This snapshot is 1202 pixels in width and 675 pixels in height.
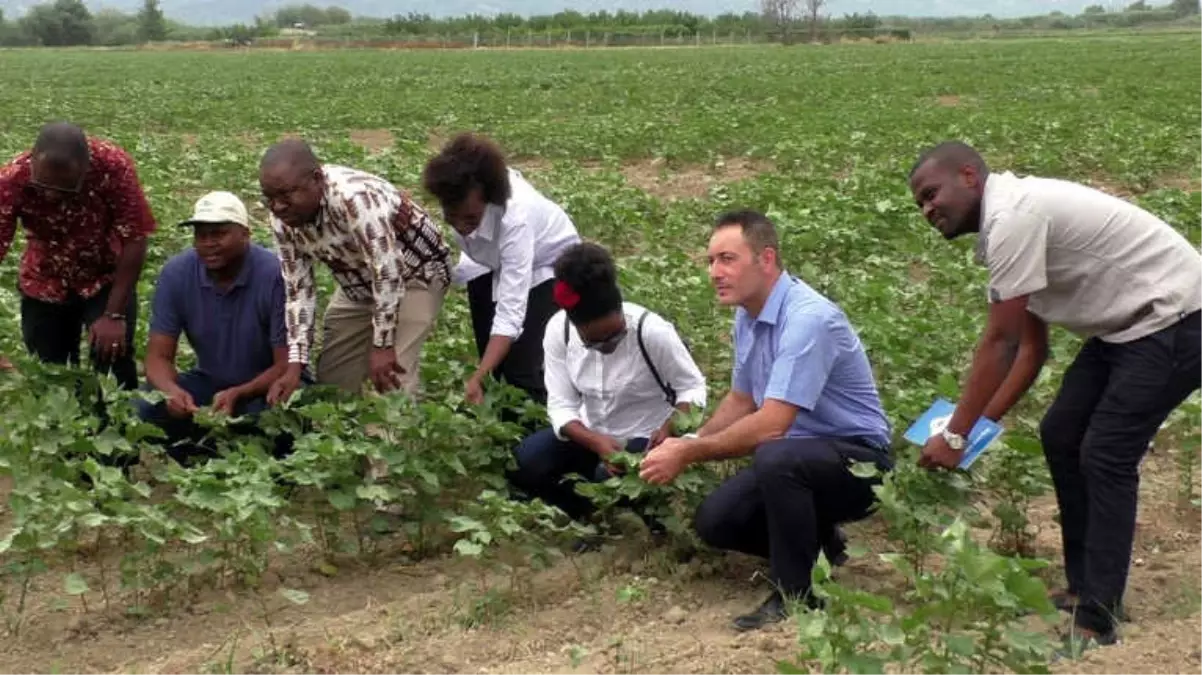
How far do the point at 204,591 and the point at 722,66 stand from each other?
1417 inches

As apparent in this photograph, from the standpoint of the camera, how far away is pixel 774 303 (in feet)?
12.7

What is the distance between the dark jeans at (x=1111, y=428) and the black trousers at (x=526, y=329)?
2.02 m

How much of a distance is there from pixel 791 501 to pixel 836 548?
59 centimetres

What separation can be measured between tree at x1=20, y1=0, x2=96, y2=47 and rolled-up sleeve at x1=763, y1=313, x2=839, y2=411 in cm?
8124

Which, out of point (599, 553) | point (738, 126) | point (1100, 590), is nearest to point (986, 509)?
point (1100, 590)

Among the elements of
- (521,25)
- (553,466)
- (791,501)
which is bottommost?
(553,466)

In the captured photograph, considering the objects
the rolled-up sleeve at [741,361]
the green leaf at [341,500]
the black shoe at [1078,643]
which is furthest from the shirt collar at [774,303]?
the green leaf at [341,500]

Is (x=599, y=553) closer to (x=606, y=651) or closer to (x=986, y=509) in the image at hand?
(x=606, y=651)

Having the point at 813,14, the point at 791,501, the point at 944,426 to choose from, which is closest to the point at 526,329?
the point at 791,501

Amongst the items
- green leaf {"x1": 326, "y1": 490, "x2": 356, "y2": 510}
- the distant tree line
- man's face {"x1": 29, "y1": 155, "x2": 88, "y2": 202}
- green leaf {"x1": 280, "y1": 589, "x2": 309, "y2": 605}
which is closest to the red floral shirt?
man's face {"x1": 29, "y1": 155, "x2": 88, "y2": 202}

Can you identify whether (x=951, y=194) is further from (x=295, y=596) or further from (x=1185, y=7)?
(x=1185, y=7)

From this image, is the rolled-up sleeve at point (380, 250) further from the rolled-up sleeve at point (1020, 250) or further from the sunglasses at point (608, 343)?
the rolled-up sleeve at point (1020, 250)

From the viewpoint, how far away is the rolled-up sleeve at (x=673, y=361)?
4395 millimetres

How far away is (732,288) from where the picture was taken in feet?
12.6
